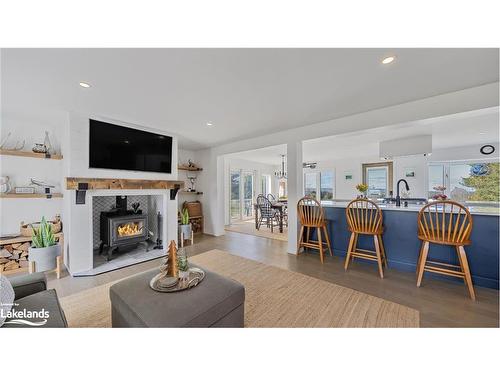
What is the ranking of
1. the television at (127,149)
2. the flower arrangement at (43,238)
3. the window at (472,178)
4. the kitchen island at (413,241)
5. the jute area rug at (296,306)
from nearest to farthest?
1. the jute area rug at (296,306)
2. the kitchen island at (413,241)
3. the flower arrangement at (43,238)
4. the television at (127,149)
5. the window at (472,178)

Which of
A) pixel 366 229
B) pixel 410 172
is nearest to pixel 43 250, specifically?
pixel 366 229

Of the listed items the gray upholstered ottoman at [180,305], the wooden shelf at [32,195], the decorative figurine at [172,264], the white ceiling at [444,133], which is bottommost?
the gray upholstered ottoman at [180,305]

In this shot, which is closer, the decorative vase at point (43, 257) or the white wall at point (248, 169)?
the decorative vase at point (43, 257)

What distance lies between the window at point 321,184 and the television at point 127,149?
6.19 metres

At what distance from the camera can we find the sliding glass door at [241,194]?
275 inches

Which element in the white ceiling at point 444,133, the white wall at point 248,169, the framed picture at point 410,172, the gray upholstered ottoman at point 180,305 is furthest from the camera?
the white wall at point 248,169

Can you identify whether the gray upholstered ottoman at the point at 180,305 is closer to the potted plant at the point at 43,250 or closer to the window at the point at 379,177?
the potted plant at the point at 43,250

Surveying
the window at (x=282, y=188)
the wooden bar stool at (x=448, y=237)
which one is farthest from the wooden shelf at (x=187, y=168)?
the window at (x=282, y=188)

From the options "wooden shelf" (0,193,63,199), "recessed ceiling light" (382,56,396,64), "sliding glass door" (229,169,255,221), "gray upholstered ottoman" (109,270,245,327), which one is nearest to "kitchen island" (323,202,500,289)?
"recessed ceiling light" (382,56,396,64)

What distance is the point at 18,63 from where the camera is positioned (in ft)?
5.27

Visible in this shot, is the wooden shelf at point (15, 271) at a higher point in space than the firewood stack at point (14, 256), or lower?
lower
